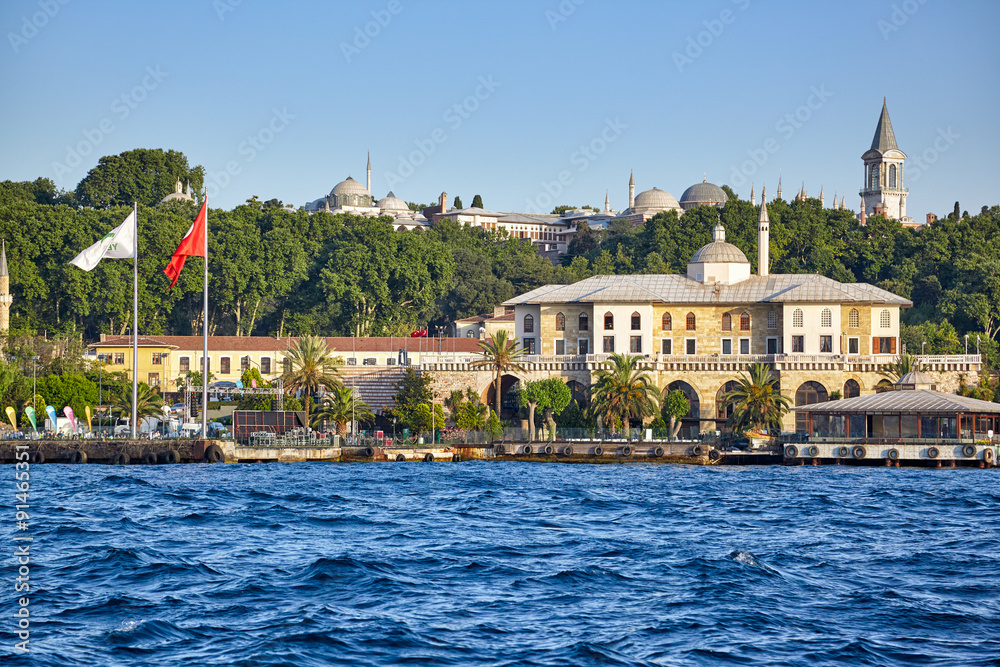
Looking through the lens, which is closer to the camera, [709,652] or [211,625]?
[709,652]

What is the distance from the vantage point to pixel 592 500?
132 ft

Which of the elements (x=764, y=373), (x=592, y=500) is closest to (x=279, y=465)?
(x=592, y=500)

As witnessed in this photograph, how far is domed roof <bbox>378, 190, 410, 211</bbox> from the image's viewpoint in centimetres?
17409

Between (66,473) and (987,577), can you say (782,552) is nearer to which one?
(987,577)

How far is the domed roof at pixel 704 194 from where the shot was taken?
15488cm

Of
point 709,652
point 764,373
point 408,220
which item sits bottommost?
point 709,652

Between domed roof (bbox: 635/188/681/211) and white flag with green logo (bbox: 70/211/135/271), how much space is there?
116m

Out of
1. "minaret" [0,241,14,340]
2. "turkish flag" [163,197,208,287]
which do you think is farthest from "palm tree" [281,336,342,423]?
"minaret" [0,241,14,340]

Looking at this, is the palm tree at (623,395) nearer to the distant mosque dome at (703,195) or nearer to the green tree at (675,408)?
the green tree at (675,408)

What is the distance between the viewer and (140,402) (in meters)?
65.2

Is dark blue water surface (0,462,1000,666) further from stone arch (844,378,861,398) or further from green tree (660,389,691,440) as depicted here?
stone arch (844,378,861,398)

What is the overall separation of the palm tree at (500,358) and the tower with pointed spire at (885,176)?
324 ft

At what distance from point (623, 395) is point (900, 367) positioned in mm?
13706

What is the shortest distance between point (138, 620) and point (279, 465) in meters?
33.7
